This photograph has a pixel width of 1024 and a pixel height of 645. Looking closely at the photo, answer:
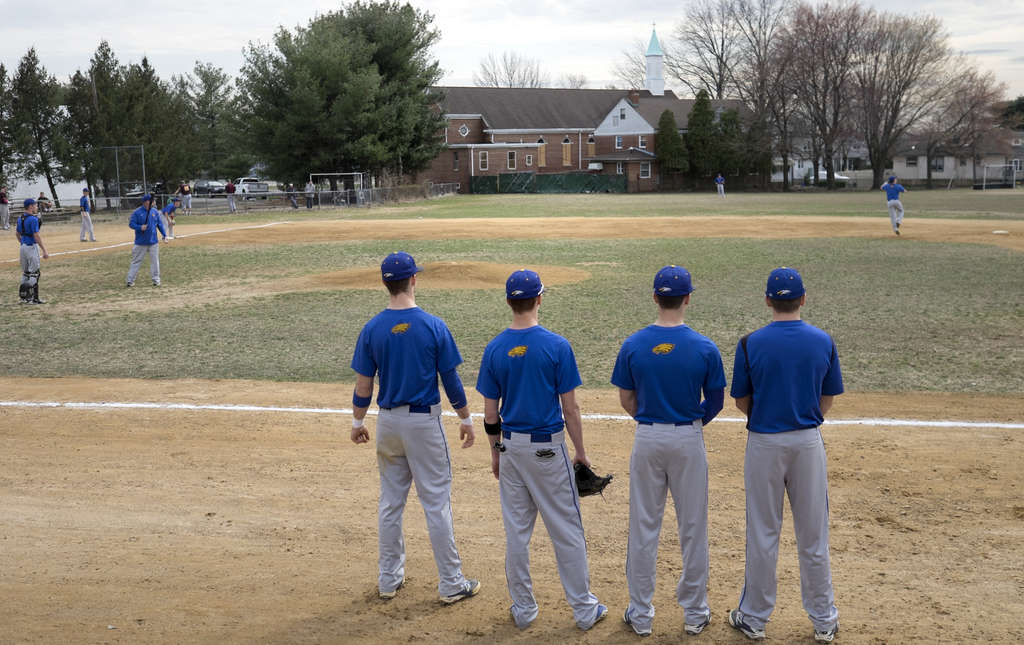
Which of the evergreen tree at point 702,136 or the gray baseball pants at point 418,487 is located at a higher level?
the evergreen tree at point 702,136

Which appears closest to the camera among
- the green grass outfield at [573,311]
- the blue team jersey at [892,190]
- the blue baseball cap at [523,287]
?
the blue baseball cap at [523,287]

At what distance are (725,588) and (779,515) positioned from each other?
85cm

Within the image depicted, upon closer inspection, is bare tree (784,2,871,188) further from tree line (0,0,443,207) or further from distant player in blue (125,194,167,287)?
distant player in blue (125,194,167,287)

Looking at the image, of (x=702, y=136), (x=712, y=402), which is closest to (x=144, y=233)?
(x=712, y=402)

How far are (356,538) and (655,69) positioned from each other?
108561 millimetres

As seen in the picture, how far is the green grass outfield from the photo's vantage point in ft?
40.4

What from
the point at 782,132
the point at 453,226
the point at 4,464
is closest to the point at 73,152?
the point at 453,226

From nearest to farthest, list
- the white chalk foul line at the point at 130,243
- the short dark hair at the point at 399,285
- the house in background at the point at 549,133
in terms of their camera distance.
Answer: the short dark hair at the point at 399,285
the white chalk foul line at the point at 130,243
the house in background at the point at 549,133

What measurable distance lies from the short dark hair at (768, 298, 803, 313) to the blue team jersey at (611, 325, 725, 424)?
16.6 inches

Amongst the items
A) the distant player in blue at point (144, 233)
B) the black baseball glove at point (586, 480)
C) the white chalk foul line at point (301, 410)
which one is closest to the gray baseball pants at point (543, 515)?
the black baseball glove at point (586, 480)

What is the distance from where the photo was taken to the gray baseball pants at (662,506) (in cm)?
496

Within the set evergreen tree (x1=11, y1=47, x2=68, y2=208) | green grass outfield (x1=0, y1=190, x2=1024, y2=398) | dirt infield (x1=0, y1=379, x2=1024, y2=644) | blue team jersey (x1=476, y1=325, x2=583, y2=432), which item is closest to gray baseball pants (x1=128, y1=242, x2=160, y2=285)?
green grass outfield (x1=0, y1=190, x2=1024, y2=398)

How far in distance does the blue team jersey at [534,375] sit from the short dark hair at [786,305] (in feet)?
3.89

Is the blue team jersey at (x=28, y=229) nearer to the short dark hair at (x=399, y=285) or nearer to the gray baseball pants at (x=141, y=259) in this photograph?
the gray baseball pants at (x=141, y=259)
